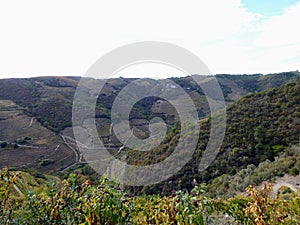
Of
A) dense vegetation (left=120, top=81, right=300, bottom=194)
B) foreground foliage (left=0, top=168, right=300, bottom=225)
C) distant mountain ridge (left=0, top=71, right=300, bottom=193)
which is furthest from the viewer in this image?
distant mountain ridge (left=0, top=71, right=300, bottom=193)

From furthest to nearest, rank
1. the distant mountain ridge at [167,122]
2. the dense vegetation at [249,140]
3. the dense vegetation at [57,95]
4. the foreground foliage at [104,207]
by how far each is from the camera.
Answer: the dense vegetation at [57,95] → the distant mountain ridge at [167,122] → the dense vegetation at [249,140] → the foreground foliage at [104,207]

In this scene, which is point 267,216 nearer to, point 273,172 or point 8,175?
point 8,175

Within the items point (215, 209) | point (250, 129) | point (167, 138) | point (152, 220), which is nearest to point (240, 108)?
point (250, 129)

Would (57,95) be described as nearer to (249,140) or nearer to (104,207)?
(249,140)

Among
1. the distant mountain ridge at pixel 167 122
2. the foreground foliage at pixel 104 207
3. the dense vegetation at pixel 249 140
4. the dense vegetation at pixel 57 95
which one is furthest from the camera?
the dense vegetation at pixel 57 95

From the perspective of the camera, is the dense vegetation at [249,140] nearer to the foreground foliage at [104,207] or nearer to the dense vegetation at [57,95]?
the foreground foliage at [104,207]

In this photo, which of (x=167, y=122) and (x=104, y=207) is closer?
(x=104, y=207)

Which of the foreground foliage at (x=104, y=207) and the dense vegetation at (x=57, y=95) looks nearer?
the foreground foliage at (x=104, y=207)

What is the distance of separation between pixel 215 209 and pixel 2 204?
3.52 m

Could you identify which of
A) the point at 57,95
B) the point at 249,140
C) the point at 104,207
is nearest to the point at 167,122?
the point at 57,95

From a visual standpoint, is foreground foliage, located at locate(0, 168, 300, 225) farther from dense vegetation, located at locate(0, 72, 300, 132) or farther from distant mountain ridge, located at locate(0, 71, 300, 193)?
dense vegetation, located at locate(0, 72, 300, 132)

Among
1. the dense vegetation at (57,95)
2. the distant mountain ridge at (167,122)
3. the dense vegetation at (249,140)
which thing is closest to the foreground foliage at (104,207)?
the dense vegetation at (249,140)

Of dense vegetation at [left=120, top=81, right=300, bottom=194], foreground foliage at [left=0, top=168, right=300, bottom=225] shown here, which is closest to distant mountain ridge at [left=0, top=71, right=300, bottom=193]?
dense vegetation at [left=120, top=81, right=300, bottom=194]

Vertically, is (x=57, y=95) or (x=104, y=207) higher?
(x=104, y=207)
